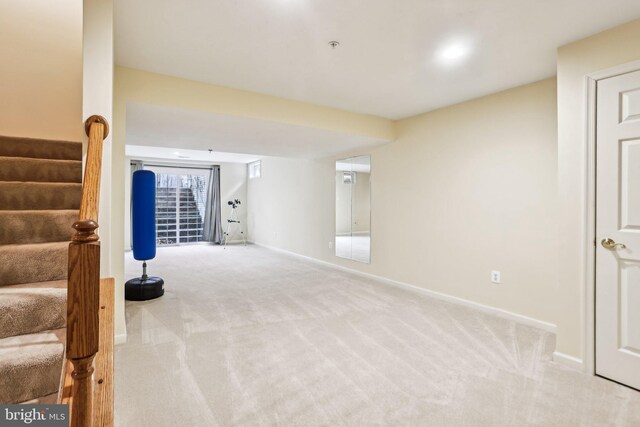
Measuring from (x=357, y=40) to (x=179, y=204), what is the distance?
8165 millimetres

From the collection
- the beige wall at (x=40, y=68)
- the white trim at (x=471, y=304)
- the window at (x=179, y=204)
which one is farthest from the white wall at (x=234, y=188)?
the beige wall at (x=40, y=68)

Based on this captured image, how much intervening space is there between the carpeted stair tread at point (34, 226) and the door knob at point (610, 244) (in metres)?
3.52

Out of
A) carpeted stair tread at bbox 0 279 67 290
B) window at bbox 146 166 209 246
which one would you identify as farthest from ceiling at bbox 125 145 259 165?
carpeted stair tread at bbox 0 279 67 290

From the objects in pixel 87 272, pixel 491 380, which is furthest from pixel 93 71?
pixel 491 380

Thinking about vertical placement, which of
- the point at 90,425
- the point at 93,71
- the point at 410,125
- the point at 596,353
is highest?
the point at 410,125

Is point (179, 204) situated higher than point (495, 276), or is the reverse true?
point (179, 204)

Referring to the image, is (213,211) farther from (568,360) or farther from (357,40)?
(568,360)

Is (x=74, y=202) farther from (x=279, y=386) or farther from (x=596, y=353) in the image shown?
(x=596, y=353)

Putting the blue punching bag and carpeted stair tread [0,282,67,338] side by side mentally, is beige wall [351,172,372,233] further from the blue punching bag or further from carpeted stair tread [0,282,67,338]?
carpeted stair tread [0,282,67,338]

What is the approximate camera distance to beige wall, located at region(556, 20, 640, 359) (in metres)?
2.22

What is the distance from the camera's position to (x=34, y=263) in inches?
67.1

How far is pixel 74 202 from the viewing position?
7.36 feet

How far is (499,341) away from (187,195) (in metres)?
8.65

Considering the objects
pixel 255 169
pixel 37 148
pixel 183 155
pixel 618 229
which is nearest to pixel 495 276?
pixel 618 229
